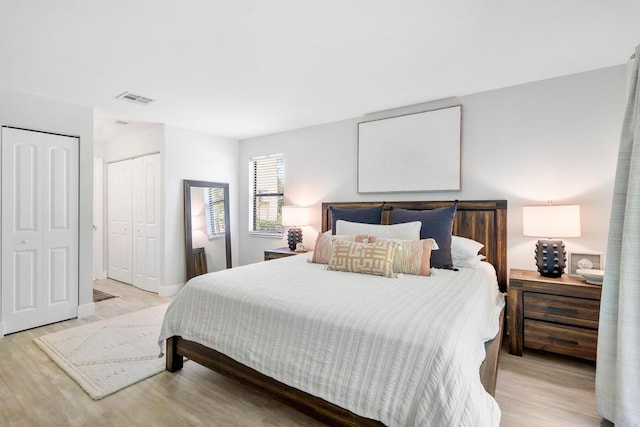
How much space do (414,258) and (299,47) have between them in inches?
72.3

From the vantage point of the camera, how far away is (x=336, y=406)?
147 cm

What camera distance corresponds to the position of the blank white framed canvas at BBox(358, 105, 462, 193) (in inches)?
129

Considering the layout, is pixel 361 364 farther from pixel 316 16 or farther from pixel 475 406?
pixel 316 16

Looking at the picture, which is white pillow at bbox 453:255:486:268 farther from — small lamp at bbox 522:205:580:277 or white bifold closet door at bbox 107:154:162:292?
white bifold closet door at bbox 107:154:162:292

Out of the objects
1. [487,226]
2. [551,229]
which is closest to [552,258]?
[551,229]

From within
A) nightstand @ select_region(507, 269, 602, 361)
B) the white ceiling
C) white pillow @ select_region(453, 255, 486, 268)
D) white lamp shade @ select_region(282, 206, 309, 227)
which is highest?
the white ceiling

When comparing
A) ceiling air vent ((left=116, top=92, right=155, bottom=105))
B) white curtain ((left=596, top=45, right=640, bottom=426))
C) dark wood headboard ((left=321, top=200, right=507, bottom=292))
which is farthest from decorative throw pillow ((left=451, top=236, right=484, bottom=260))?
ceiling air vent ((left=116, top=92, right=155, bottom=105))

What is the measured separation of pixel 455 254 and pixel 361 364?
69.9 inches

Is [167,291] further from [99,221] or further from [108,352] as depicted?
[99,221]

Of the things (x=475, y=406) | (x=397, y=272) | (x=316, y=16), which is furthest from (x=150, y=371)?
(x=316, y=16)

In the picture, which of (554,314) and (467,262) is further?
(467,262)

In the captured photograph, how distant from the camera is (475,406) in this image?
3.84 ft

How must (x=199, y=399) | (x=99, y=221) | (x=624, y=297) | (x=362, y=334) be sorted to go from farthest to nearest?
1. (x=99, y=221)
2. (x=199, y=399)
3. (x=624, y=297)
4. (x=362, y=334)

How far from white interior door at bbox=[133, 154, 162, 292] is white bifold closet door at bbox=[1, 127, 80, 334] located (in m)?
1.04
